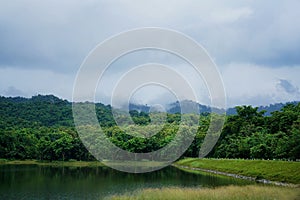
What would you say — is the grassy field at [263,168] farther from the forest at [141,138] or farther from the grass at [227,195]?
the grass at [227,195]

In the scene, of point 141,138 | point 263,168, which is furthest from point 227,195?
point 141,138

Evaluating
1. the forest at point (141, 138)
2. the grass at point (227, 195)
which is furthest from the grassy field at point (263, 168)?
the grass at point (227, 195)

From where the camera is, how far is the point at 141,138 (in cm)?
7712

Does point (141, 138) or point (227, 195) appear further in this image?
point (141, 138)

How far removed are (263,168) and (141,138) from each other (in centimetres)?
4036

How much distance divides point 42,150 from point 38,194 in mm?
54214

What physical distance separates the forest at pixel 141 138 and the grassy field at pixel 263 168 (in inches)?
98.9

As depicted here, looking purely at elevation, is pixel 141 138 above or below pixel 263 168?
above

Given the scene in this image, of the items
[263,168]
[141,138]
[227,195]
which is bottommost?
[227,195]

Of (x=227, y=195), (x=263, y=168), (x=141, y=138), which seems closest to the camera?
(x=227, y=195)

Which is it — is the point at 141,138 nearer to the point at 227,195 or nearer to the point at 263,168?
the point at 263,168

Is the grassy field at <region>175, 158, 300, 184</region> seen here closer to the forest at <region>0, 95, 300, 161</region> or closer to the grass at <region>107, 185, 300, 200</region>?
the forest at <region>0, 95, 300, 161</region>

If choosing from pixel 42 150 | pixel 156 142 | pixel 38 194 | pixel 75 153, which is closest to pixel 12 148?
pixel 42 150

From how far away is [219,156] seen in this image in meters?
63.5
